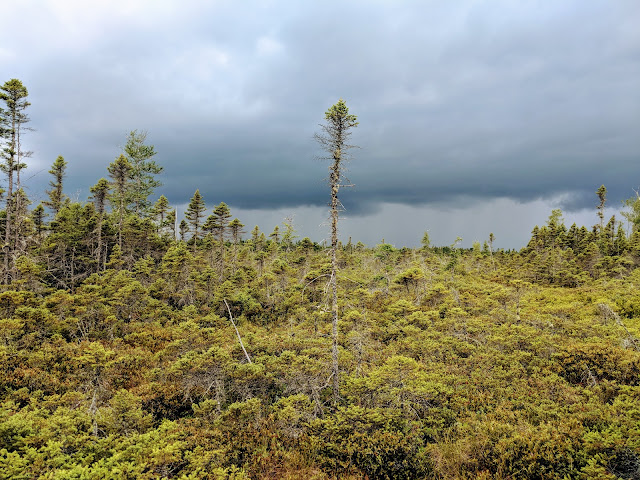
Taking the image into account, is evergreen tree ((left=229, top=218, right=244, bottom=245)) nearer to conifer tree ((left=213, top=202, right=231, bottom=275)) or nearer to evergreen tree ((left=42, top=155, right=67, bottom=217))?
conifer tree ((left=213, top=202, right=231, bottom=275))

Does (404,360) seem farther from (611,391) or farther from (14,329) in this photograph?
(14,329)

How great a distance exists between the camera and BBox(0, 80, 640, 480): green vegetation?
27.0 feet

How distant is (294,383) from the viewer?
42.4 feet

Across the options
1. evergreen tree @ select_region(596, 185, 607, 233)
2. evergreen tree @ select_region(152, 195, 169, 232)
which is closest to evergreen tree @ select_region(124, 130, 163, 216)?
evergreen tree @ select_region(152, 195, 169, 232)

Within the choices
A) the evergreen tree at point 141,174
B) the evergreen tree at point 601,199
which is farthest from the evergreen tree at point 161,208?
the evergreen tree at point 601,199

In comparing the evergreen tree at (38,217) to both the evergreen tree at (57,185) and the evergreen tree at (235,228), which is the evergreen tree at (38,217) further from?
the evergreen tree at (235,228)

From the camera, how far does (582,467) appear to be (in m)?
7.84

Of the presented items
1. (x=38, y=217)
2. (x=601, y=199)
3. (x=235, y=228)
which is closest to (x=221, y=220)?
(x=235, y=228)

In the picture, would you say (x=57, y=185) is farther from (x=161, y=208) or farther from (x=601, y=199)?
(x=601, y=199)

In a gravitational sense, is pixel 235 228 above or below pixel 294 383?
above

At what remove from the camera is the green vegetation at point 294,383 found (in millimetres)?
8227

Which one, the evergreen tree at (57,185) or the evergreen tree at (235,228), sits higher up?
the evergreen tree at (57,185)

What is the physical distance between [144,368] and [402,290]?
23.4 metres

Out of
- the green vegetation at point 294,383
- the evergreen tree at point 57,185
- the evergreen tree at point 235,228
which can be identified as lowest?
the green vegetation at point 294,383
